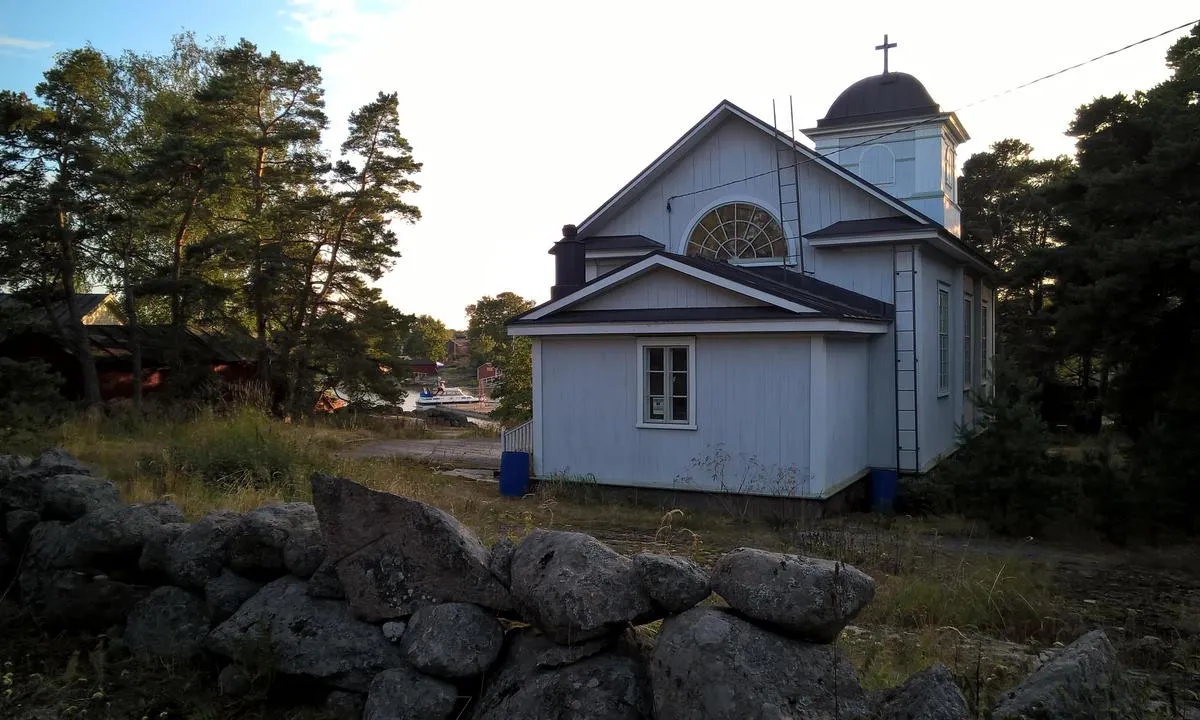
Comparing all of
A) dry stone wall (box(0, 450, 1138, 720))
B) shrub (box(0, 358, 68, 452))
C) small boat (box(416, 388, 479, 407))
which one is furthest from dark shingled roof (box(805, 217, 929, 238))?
small boat (box(416, 388, 479, 407))

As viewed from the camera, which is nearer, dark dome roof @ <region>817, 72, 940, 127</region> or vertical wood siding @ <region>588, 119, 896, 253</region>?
vertical wood siding @ <region>588, 119, 896, 253</region>

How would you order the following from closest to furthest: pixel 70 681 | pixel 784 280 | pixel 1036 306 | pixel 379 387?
pixel 70 681 < pixel 784 280 < pixel 379 387 < pixel 1036 306

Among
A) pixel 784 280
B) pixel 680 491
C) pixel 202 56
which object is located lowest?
pixel 680 491

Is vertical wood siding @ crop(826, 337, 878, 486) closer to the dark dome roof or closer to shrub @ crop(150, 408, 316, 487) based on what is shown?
the dark dome roof

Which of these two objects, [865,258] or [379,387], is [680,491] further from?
[379,387]

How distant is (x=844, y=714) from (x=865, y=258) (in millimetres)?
12202

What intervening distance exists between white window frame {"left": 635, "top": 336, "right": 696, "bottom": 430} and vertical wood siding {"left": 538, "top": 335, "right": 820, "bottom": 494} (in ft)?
0.26

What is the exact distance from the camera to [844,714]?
132 inches

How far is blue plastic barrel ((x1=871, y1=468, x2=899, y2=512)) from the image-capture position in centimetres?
1379

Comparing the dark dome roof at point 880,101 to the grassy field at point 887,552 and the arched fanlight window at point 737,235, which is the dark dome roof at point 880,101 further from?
the grassy field at point 887,552

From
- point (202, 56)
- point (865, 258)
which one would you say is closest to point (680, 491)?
point (865, 258)

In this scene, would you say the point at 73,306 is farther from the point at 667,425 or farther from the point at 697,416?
the point at 697,416

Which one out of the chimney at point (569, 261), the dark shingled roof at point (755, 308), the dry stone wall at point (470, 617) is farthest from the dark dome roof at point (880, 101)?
the dry stone wall at point (470, 617)

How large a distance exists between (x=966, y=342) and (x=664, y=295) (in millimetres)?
9464
